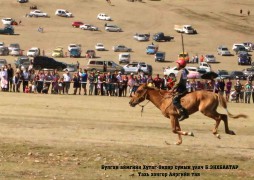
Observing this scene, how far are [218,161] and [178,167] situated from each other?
173 cm

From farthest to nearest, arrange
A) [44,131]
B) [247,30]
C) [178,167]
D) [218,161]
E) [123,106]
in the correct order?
[247,30], [123,106], [44,131], [218,161], [178,167]

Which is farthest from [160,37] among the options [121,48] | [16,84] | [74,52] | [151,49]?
[16,84]

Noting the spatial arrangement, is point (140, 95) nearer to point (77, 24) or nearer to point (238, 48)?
point (238, 48)

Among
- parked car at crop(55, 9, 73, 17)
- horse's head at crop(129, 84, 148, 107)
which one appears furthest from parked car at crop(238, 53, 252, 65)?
horse's head at crop(129, 84, 148, 107)

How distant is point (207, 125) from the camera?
2727 centimetres

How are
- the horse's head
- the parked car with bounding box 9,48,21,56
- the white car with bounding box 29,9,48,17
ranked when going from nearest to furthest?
the horse's head → the parked car with bounding box 9,48,21,56 → the white car with bounding box 29,9,48,17

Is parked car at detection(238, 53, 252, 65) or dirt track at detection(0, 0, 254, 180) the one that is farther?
parked car at detection(238, 53, 252, 65)

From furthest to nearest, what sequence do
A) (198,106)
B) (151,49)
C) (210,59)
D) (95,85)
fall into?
(151,49)
(210,59)
(95,85)
(198,106)

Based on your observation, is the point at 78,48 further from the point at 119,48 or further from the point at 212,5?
the point at 212,5

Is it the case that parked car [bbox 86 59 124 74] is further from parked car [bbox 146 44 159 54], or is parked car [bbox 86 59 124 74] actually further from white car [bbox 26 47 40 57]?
parked car [bbox 146 44 159 54]

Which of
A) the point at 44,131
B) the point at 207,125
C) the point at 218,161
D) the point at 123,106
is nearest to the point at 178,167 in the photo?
the point at 218,161

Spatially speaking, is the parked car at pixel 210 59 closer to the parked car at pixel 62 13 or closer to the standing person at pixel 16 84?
the parked car at pixel 62 13

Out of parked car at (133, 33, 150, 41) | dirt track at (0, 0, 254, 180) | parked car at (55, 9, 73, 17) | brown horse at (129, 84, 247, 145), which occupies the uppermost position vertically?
parked car at (55, 9, 73, 17)

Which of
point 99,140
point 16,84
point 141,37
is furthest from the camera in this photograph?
point 141,37
